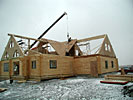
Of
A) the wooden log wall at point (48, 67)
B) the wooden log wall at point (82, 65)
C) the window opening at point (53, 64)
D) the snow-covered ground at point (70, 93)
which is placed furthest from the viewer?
the wooden log wall at point (82, 65)

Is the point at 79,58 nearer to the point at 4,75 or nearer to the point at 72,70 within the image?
the point at 72,70

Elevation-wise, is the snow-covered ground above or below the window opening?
below

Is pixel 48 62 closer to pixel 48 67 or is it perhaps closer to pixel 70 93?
pixel 48 67

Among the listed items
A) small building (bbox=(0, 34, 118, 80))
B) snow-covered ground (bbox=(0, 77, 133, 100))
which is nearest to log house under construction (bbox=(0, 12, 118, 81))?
small building (bbox=(0, 34, 118, 80))

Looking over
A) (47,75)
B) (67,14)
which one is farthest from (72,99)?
(67,14)

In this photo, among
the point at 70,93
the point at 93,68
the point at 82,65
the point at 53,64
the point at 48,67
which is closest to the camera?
the point at 70,93

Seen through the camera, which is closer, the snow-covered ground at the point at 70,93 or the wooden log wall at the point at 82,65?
the snow-covered ground at the point at 70,93

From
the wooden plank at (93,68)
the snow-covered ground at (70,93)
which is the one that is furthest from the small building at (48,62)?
the snow-covered ground at (70,93)

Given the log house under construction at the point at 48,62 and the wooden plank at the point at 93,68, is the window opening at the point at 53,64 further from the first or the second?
the wooden plank at the point at 93,68

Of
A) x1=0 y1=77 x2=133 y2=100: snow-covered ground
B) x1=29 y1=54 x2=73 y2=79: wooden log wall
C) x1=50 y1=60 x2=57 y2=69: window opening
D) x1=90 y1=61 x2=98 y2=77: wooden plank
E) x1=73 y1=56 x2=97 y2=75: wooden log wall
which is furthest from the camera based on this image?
x1=73 y1=56 x2=97 y2=75: wooden log wall

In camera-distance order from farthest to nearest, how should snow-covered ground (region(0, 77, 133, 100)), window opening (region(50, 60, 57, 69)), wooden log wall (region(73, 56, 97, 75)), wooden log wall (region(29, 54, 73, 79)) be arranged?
wooden log wall (region(73, 56, 97, 75)) < window opening (region(50, 60, 57, 69)) < wooden log wall (region(29, 54, 73, 79)) < snow-covered ground (region(0, 77, 133, 100))

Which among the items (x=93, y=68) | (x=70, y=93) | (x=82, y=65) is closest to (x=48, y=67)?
(x=82, y=65)

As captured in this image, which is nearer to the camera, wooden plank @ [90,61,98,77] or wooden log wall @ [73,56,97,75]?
wooden plank @ [90,61,98,77]

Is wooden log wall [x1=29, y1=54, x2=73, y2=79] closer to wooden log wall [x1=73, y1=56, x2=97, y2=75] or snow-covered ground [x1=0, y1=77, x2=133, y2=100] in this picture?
wooden log wall [x1=73, y1=56, x2=97, y2=75]
